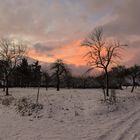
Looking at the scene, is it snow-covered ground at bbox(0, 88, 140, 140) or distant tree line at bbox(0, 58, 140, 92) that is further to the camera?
distant tree line at bbox(0, 58, 140, 92)

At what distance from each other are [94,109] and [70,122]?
20.4 feet

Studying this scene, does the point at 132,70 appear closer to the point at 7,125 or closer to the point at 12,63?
the point at 12,63

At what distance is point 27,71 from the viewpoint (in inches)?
3999

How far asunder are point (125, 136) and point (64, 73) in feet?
204

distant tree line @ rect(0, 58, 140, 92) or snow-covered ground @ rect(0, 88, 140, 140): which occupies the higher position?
distant tree line @ rect(0, 58, 140, 92)

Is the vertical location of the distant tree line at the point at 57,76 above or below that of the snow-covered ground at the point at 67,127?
above

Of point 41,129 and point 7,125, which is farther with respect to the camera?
point 7,125

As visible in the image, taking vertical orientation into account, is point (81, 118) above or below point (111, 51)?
below

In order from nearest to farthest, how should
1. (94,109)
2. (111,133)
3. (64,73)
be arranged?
(111,133) < (94,109) < (64,73)

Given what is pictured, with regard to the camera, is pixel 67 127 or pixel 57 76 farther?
pixel 57 76

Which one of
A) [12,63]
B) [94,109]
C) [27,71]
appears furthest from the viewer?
[27,71]

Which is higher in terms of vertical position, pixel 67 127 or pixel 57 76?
pixel 57 76

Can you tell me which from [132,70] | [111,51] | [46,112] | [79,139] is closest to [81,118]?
[46,112]

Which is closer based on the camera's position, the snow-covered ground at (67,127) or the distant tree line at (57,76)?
the snow-covered ground at (67,127)
